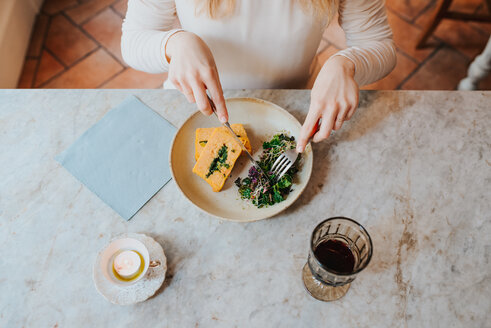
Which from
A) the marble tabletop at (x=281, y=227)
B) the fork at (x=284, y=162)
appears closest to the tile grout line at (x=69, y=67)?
the marble tabletop at (x=281, y=227)

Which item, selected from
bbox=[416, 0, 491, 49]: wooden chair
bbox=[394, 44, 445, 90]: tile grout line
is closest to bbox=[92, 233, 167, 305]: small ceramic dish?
bbox=[394, 44, 445, 90]: tile grout line

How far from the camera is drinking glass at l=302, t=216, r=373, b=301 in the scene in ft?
2.17

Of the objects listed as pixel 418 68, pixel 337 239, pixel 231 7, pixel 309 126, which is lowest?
pixel 418 68

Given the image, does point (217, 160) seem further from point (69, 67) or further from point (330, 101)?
point (69, 67)

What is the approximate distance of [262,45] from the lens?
950 mm

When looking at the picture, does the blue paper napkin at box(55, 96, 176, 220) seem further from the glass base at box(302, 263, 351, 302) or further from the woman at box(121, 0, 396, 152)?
the glass base at box(302, 263, 351, 302)

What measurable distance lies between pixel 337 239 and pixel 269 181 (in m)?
0.20

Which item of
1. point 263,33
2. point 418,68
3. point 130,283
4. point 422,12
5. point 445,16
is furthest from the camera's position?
point 422,12

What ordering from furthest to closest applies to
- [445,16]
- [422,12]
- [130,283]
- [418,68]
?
1. [422,12]
2. [418,68]
3. [445,16]
4. [130,283]

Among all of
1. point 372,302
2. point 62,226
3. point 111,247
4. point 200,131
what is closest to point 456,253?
point 372,302

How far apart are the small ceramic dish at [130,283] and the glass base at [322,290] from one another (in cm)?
31

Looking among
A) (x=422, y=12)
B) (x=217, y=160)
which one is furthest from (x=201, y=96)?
(x=422, y=12)

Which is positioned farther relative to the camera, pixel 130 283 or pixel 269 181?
pixel 269 181

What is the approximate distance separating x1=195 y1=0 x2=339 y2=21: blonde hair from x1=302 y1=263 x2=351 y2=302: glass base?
638mm
